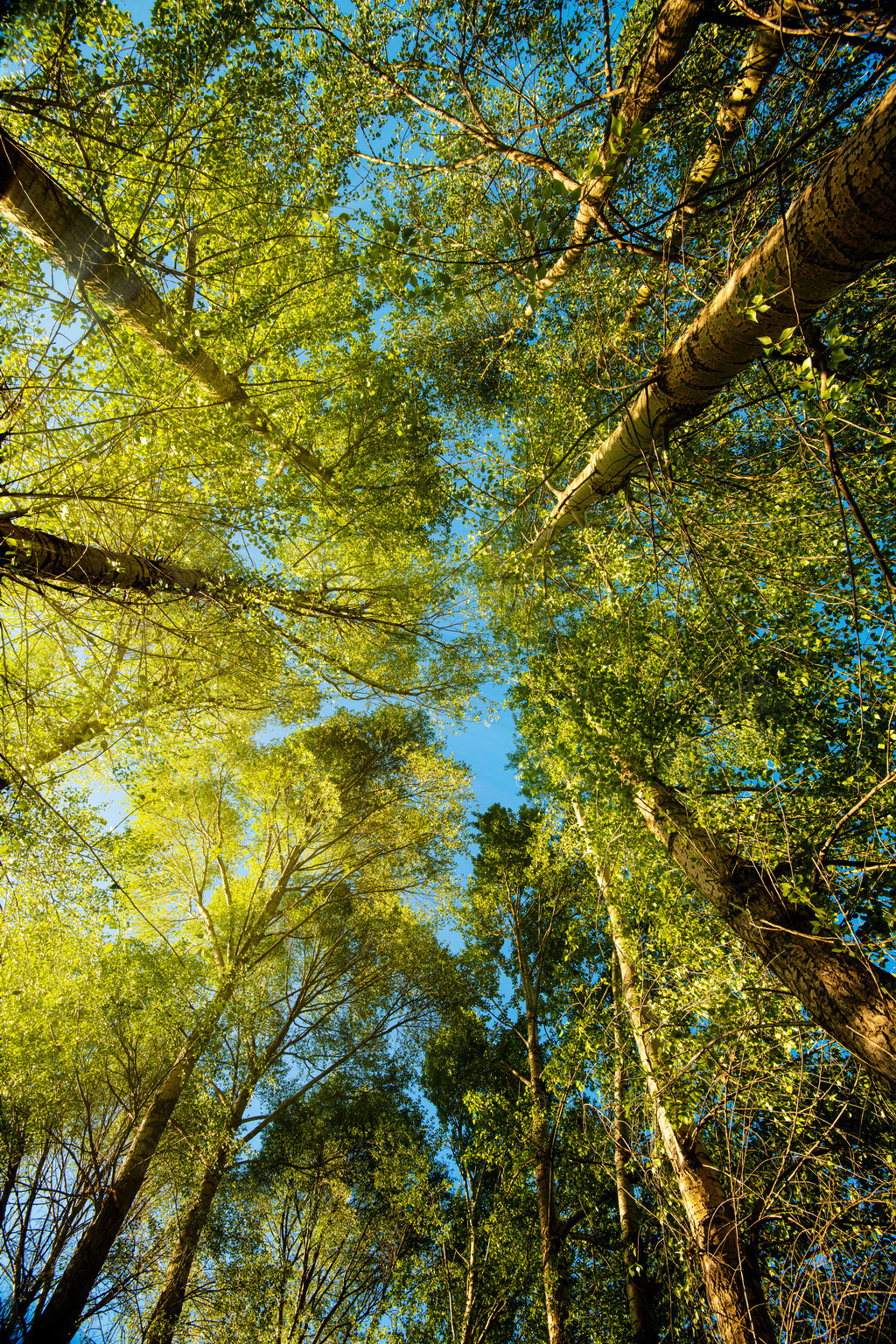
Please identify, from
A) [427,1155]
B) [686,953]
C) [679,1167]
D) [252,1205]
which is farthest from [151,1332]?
[427,1155]

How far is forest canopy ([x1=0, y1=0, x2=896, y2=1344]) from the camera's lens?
8.24 ft

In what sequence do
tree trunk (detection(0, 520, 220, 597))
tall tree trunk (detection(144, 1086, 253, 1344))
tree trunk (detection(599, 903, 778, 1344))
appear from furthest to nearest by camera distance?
tall tree trunk (detection(144, 1086, 253, 1344)) < tree trunk (detection(0, 520, 220, 597)) < tree trunk (detection(599, 903, 778, 1344))

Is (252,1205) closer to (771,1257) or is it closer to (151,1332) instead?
(151,1332)

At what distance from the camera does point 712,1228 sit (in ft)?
10.0

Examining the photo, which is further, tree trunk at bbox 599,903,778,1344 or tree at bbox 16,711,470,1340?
tree at bbox 16,711,470,1340

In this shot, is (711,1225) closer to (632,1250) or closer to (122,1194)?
(632,1250)

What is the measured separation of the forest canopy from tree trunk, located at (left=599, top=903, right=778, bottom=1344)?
27 mm

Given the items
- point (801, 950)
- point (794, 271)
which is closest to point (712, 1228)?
point (801, 950)

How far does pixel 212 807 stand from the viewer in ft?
30.3

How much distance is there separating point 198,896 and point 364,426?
8.08 metres

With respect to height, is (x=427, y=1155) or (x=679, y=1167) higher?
(x=679, y=1167)

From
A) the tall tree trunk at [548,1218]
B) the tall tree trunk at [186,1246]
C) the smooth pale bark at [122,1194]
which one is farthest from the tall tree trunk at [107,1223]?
the tall tree trunk at [548,1218]

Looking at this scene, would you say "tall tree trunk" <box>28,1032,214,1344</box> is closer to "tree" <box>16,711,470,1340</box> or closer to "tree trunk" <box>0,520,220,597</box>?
"tree" <box>16,711,470,1340</box>

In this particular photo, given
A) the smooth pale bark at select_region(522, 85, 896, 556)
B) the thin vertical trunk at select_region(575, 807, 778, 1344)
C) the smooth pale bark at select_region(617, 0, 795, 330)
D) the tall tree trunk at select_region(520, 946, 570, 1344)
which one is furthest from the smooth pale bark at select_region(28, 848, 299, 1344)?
the smooth pale bark at select_region(617, 0, 795, 330)
